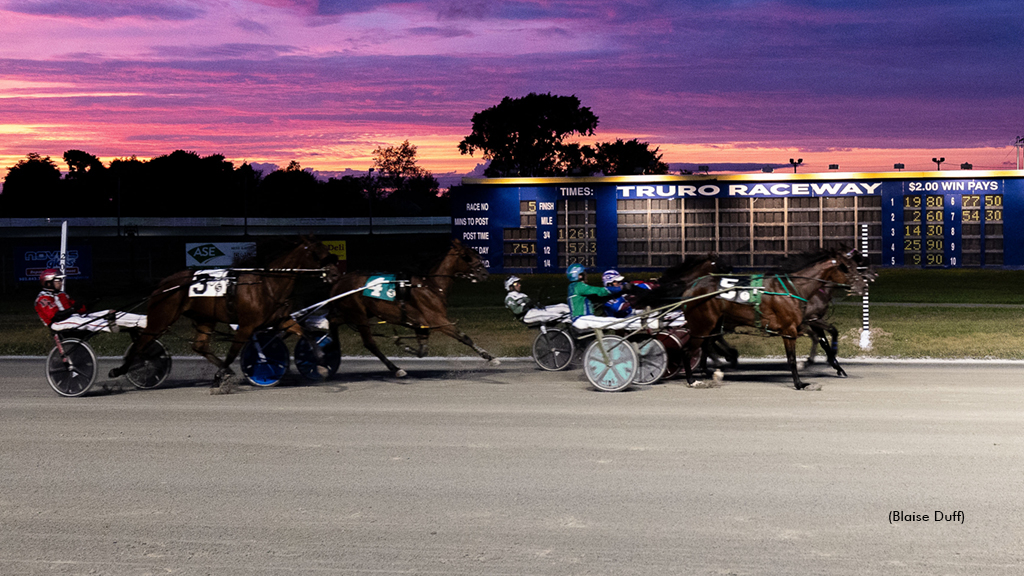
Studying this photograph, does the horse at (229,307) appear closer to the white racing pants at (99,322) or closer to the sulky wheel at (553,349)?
the white racing pants at (99,322)

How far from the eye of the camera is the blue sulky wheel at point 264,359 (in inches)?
520

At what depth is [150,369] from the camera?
43.5ft

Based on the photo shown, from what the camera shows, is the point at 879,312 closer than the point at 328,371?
No

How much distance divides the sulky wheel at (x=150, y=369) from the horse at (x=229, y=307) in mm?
293

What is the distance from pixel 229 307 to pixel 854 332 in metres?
12.1

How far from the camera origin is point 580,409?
35.7 ft

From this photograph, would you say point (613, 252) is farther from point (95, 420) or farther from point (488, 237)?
point (95, 420)

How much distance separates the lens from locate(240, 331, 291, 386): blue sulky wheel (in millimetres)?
13195

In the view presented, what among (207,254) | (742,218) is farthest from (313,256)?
(742,218)

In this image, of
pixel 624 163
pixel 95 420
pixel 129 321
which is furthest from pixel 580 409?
pixel 624 163

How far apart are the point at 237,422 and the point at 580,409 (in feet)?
12.0

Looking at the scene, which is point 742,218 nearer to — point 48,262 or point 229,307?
point 48,262

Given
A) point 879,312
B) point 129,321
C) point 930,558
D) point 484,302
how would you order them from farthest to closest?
point 484,302 < point 879,312 < point 129,321 < point 930,558

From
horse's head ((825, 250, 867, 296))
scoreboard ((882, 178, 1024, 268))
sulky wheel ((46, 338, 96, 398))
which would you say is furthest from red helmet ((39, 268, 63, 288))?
scoreboard ((882, 178, 1024, 268))
